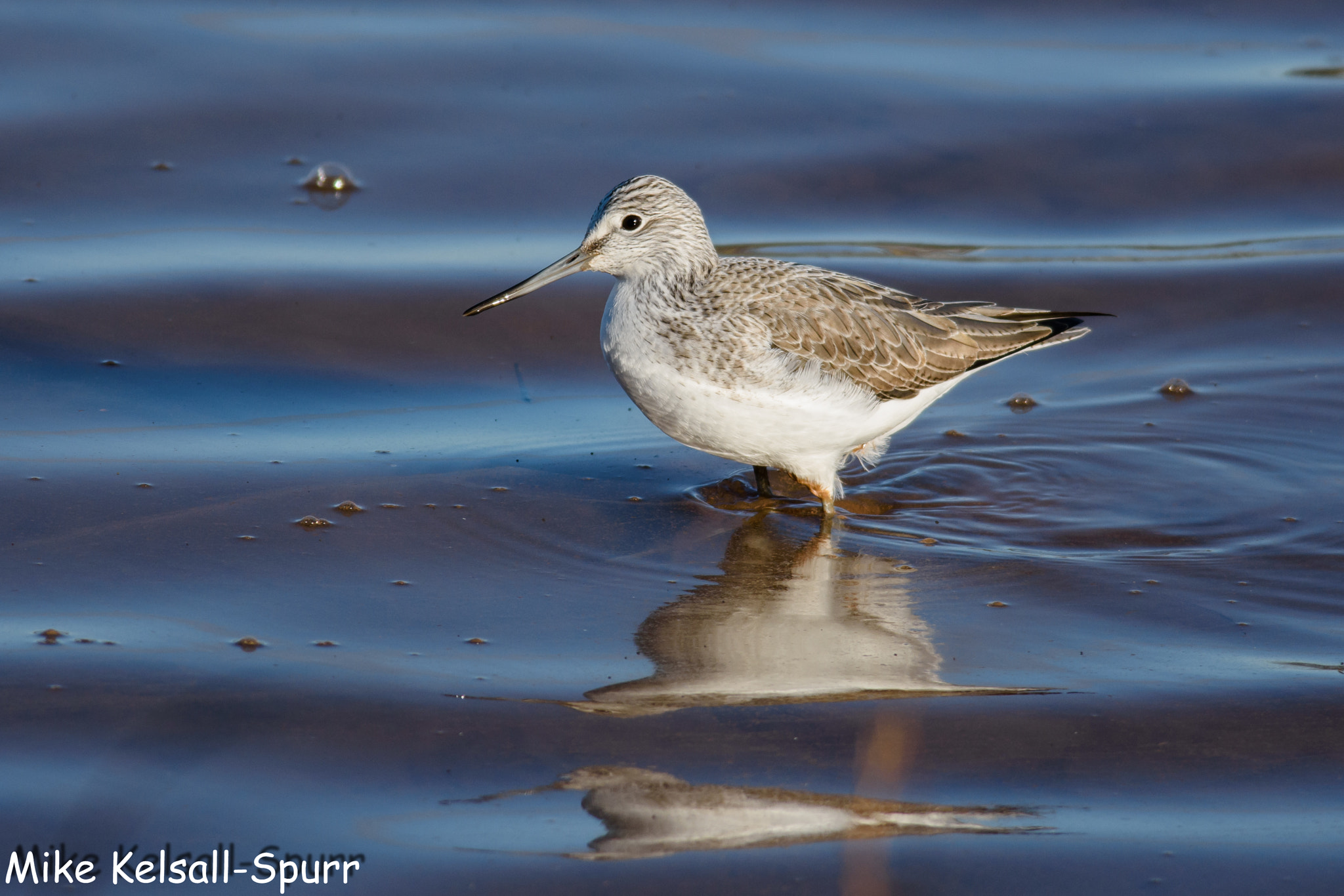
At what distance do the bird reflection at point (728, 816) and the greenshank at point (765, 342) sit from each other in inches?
83.8

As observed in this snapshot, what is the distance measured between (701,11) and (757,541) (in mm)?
6715

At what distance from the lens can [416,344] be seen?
312 inches

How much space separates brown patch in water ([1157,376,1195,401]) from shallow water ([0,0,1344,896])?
8cm

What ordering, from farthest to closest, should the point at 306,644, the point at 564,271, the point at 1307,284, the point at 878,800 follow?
the point at 1307,284 → the point at 564,271 → the point at 306,644 → the point at 878,800

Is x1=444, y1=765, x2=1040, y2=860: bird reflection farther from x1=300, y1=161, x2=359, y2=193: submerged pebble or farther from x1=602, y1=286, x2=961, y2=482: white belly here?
x1=300, y1=161, x2=359, y2=193: submerged pebble

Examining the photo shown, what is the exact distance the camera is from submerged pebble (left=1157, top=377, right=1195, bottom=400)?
7500 mm

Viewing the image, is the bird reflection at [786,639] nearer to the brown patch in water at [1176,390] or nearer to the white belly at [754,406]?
the white belly at [754,406]

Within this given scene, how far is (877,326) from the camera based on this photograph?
6.69 meters

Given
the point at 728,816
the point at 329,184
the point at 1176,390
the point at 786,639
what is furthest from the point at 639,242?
the point at 329,184

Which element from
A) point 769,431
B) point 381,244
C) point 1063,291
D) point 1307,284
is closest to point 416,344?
point 381,244

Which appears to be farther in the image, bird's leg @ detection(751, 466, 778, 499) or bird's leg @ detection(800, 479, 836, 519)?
bird's leg @ detection(751, 466, 778, 499)

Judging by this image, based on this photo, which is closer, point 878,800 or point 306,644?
point 878,800

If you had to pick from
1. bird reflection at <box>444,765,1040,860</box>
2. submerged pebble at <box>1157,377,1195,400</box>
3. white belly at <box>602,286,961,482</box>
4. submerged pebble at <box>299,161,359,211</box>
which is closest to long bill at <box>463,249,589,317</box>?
white belly at <box>602,286,961,482</box>

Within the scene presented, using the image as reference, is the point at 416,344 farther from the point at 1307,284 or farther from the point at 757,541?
the point at 1307,284
